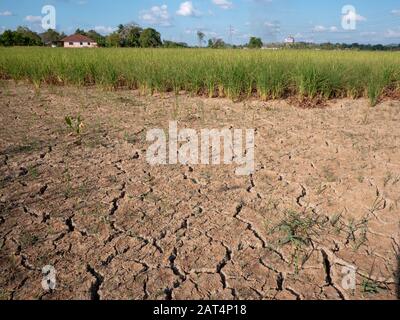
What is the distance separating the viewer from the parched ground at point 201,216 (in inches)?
72.3

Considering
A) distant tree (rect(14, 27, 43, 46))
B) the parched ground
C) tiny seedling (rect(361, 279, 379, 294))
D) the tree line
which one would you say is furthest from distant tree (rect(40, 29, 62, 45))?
tiny seedling (rect(361, 279, 379, 294))

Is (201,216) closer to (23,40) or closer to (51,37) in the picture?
(23,40)

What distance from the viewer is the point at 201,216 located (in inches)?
95.0

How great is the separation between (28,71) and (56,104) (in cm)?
236

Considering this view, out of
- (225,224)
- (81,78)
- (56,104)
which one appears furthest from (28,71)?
(225,224)

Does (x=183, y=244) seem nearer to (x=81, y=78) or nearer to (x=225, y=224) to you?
(x=225, y=224)

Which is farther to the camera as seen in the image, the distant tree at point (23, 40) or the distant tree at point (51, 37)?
the distant tree at point (51, 37)

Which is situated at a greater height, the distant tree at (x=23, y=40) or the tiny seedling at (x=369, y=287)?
the distant tree at (x=23, y=40)

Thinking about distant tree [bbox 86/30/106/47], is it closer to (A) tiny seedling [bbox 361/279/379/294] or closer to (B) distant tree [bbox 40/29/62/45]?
(B) distant tree [bbox 40/29/62/45]

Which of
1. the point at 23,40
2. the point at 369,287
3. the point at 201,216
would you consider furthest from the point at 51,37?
the point at 369,287

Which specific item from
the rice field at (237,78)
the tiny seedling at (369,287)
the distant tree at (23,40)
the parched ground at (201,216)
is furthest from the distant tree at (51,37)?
the tiny seedling at (369,287)

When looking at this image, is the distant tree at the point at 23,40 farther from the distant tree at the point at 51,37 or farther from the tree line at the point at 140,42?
the distant tree at the point at 51,37

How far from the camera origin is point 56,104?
5293mm

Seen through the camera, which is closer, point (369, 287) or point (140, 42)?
point (369, 287)
